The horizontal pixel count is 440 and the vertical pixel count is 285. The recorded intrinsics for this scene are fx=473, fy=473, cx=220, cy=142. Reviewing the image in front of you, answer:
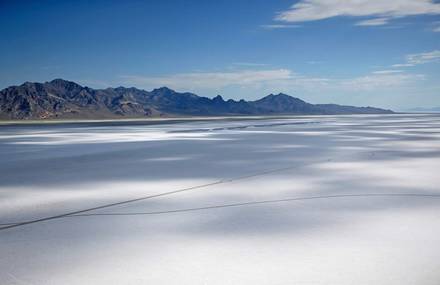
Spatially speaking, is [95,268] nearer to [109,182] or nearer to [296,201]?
[296,201]

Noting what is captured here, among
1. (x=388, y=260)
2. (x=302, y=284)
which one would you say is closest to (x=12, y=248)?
(x=302, y=284)

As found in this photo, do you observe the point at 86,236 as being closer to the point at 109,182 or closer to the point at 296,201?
the point at 296,201

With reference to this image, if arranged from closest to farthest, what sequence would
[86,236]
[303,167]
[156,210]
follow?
[86,236]
[156,210]
[303,167]

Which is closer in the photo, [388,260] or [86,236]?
[388,260]

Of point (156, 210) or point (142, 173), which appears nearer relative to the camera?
point (156, 210)

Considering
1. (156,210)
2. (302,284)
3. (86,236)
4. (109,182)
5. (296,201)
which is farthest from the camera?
(109,182)

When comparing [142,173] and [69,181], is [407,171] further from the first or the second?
[69,181]

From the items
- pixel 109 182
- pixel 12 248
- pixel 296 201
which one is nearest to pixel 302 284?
pixel 12 248

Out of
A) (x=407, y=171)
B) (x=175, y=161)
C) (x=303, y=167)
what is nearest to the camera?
(x=407, y=171)

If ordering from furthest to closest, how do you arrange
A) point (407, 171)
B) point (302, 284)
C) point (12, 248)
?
point (407, 171), point (12, 248), point (302, 284)
